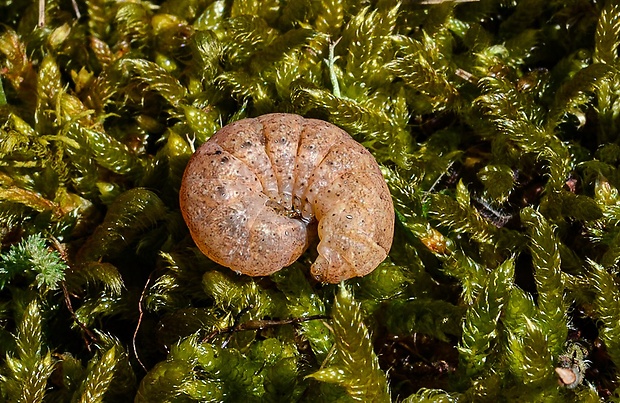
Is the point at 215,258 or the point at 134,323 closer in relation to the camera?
the point at 215,258

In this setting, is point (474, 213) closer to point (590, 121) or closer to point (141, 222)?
point (590, 121)

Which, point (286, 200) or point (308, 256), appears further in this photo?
point (308, 256)

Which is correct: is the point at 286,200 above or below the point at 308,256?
above

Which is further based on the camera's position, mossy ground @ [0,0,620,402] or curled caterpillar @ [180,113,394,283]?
mossy ground @ [0,0,620,402]

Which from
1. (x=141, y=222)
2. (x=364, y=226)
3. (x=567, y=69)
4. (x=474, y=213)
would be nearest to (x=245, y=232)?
(x=364, y=226)
